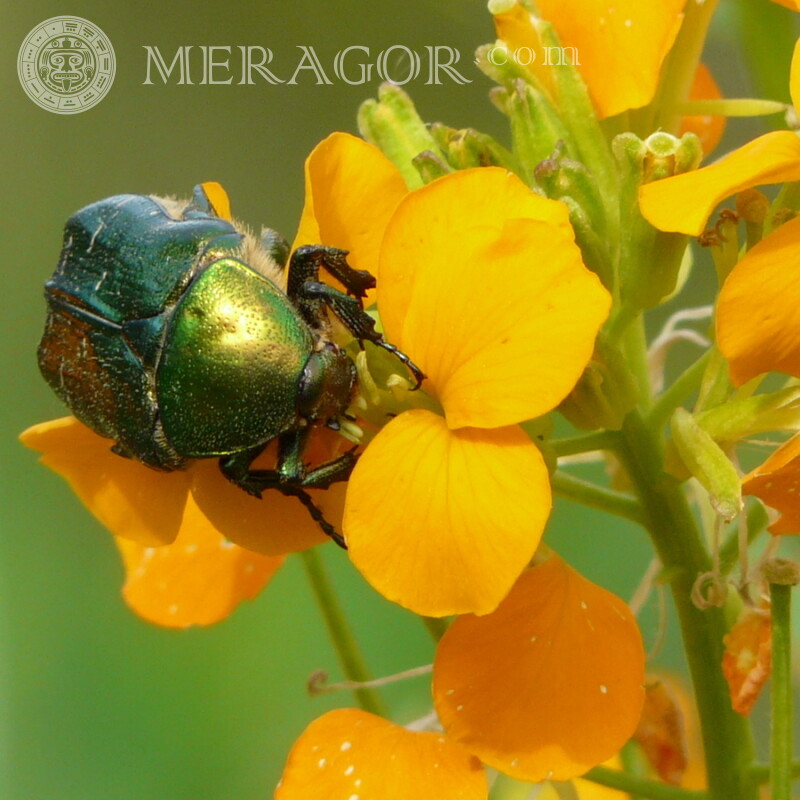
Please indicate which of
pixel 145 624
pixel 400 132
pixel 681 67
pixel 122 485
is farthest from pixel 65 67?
pixel 145 624

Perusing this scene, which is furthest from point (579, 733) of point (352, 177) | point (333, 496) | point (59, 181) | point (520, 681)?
point (59, 181)

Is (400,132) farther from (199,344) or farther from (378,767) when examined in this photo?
(378,767)

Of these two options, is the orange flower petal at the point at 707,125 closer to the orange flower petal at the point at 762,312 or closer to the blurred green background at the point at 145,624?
the orange flower petal at the point at 762,312

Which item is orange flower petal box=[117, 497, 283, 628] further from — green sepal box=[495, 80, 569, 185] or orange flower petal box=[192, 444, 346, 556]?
green sepal box=[495, 80, 569, 185]

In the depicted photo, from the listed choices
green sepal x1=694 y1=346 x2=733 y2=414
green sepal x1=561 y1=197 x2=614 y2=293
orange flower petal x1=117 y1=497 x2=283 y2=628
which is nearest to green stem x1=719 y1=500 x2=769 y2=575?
green sepal x1=694 y1=346 x2=733 y2=414

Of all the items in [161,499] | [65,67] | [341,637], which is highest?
[65,67]

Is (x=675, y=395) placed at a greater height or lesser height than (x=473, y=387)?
lesser

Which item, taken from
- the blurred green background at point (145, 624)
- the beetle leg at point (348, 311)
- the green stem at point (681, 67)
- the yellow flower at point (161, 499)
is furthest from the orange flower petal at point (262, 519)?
the blurred green background at point (145, 624)
